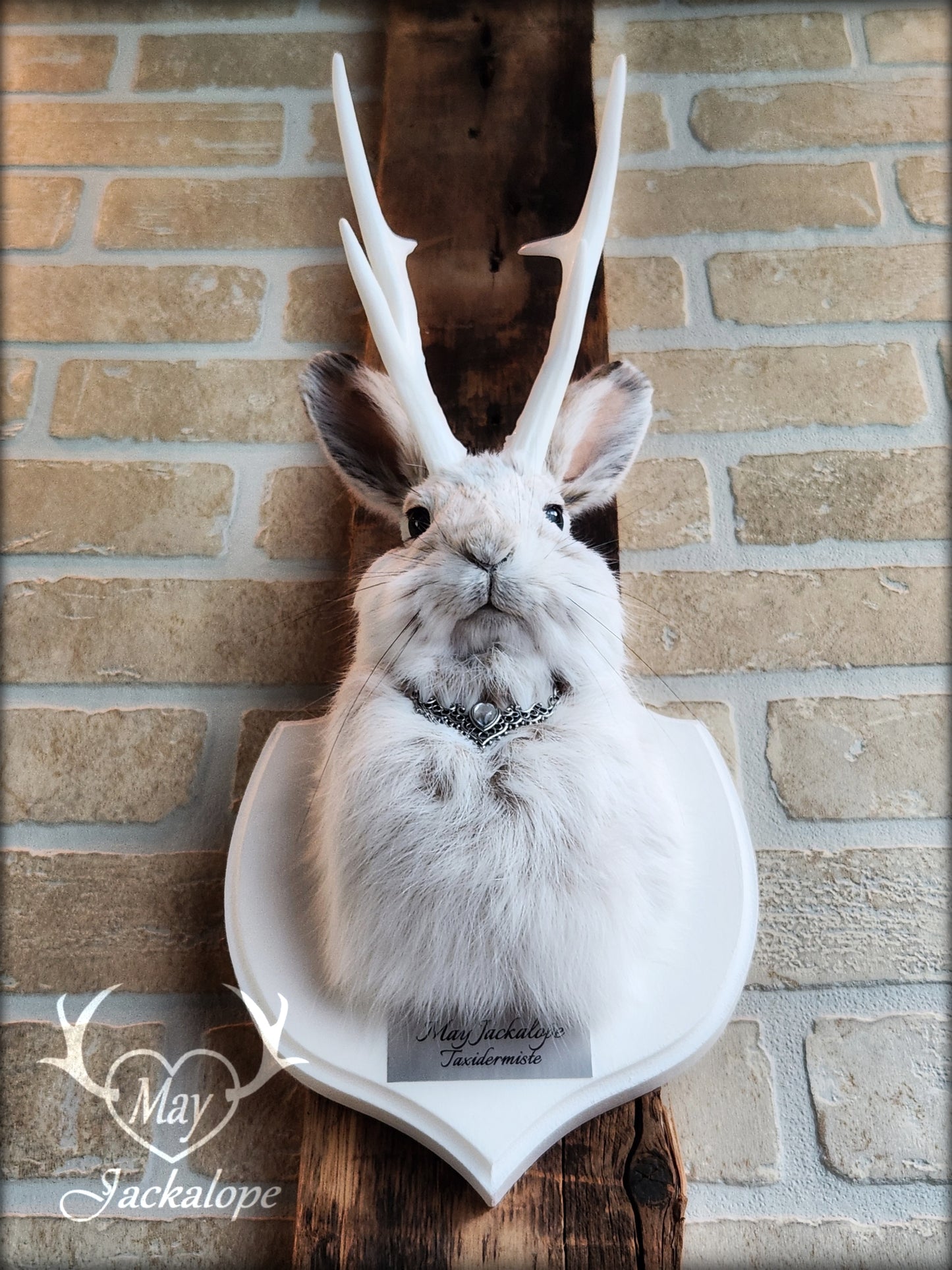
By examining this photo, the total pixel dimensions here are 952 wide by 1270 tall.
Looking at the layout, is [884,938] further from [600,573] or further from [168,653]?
[168,653]

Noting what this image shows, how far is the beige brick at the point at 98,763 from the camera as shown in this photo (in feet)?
2.49

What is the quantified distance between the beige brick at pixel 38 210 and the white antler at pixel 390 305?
445 mm

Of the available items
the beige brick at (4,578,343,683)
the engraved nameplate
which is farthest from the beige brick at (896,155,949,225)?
the engraved nameplate

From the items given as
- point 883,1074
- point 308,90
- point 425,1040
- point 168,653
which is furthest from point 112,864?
point 308,90

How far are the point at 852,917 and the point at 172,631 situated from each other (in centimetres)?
64

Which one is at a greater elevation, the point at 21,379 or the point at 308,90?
the point at 308,90

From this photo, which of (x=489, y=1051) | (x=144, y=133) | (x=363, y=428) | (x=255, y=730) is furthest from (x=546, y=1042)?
(x=144, y=133)

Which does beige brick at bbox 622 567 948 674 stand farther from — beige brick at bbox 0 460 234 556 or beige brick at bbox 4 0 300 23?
beige brick at bbox 4 0 300 23

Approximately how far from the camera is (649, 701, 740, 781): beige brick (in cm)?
76

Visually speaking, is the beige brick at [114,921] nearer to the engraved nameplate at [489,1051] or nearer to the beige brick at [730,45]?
the engraved nameplate at [489,1051]

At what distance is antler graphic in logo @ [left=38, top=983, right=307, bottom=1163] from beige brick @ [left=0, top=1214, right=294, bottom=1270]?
55 mm

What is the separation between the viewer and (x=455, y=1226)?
55 centimetres

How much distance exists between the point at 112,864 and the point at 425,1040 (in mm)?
331

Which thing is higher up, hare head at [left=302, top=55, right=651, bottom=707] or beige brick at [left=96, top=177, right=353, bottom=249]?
beige brick at [left=96, top=177, right=353, bottom=249]
